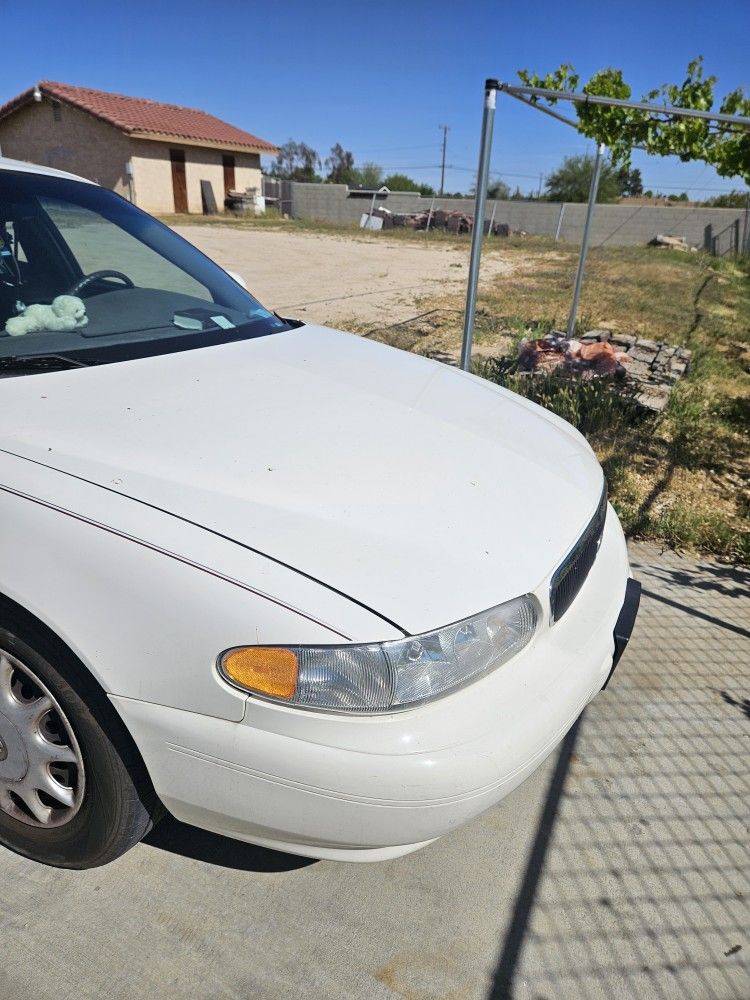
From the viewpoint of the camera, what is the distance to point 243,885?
6.14 feet

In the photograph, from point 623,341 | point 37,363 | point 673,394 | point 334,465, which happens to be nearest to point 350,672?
point 334,465

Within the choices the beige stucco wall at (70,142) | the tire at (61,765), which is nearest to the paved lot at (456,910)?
the tire at (61,765)

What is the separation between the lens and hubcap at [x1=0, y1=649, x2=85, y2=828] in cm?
169

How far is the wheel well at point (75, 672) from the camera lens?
155cm

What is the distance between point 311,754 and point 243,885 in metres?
0.71

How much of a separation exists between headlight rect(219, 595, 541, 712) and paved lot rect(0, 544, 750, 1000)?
73cm

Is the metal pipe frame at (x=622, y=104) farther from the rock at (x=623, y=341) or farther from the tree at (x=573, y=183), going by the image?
the tree at (x=573, y=183)

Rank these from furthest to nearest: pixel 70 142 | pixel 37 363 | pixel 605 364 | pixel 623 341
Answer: pixel 70 142
pixel 623 341
pixel 605 364
pixel 37 363

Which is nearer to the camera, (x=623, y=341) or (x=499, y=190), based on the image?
(x=623, y=341)

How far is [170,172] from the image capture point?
3017 centimetres

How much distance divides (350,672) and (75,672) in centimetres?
63

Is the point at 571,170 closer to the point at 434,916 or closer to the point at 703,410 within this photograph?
the point at 703,410

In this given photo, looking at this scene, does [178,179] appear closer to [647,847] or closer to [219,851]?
[219,851]

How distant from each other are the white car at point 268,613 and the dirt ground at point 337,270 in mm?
7884
